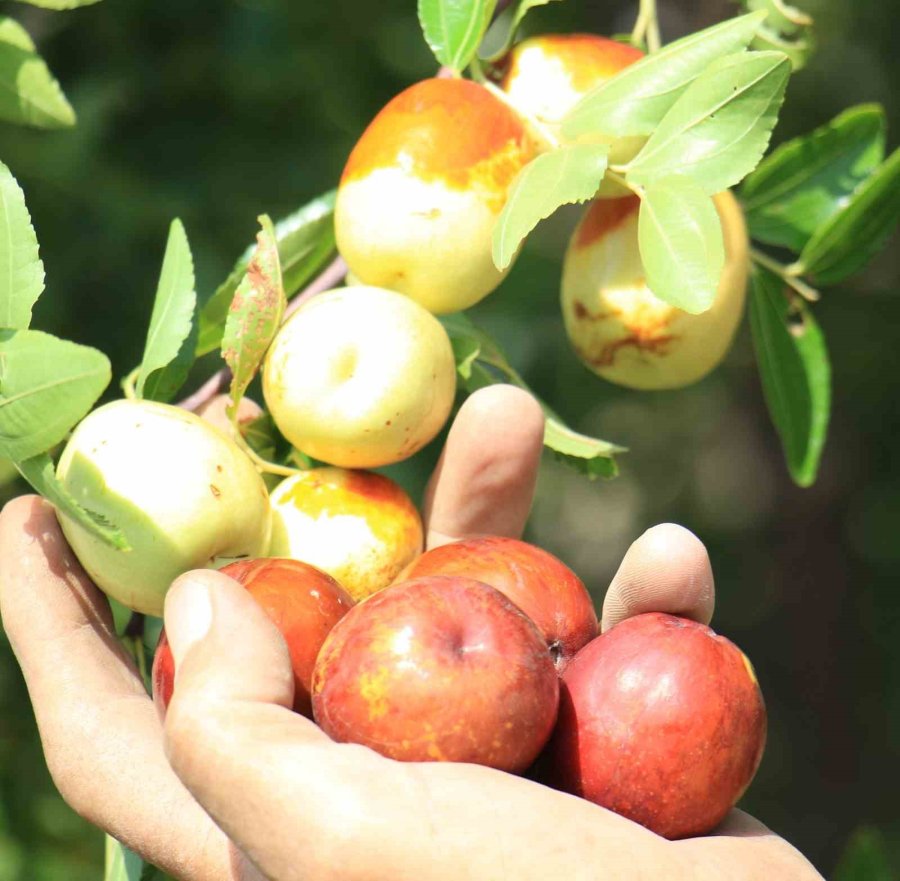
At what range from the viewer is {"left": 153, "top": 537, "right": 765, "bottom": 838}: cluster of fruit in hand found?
90 centimetres

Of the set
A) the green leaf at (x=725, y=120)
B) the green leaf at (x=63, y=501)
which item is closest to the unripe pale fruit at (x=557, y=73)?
the green leaf at (x=725, y=120)

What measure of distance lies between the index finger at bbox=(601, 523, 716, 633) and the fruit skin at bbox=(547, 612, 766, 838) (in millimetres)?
52

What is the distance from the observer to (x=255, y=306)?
4.07ft

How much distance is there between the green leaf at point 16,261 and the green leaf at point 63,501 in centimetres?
14

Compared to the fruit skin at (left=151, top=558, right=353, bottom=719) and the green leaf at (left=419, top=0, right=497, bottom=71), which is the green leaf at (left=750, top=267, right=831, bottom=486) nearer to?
the green leaf at (left=419, top=0, right=497, bottom=71)

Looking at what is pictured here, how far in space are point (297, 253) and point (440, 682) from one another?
71cm

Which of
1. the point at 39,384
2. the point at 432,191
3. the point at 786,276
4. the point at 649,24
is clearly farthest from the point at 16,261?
the point at 786,276

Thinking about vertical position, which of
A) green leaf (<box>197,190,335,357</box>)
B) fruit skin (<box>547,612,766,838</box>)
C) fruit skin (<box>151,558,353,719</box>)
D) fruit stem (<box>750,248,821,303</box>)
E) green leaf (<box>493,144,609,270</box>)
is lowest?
fruit stem (<box>750,248,821,303</box>)

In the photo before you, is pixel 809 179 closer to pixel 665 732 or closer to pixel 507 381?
pixel 507 381

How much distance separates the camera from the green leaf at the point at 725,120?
118 cm

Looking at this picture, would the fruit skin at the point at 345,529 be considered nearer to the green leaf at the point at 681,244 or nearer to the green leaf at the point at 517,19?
the green leaf at the point at 681,244

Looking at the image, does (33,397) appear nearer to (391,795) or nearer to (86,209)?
(391,795)

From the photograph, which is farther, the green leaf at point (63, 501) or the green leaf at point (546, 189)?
the green leaf at point (546, 189)

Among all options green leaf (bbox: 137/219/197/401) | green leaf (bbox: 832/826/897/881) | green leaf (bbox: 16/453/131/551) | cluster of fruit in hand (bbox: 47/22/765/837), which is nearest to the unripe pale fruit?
cluster of fruit in hand (bbox: 47/22/765/837)
